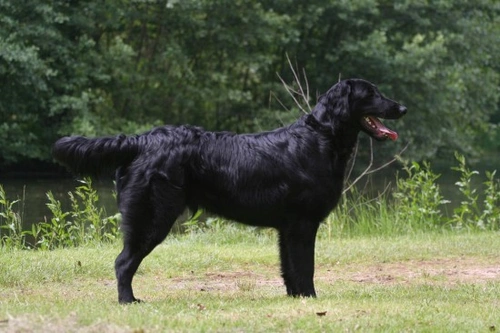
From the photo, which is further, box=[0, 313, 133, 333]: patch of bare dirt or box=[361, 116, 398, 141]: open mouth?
box=[361, 116, 398, 141]: open mouth

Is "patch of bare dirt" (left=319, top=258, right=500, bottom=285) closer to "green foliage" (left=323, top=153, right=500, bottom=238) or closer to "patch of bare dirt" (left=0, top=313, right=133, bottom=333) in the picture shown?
"green foliage" (left=323, top=153, right=500, bottom=238)

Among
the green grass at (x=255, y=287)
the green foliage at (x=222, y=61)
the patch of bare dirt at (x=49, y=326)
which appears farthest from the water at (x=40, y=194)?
the patch of bare dirt at (x=49, y=326)

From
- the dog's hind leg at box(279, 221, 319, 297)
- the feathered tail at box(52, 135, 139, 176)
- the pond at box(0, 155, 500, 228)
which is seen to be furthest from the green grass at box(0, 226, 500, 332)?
the pond at box(0, 155, 500, 228)

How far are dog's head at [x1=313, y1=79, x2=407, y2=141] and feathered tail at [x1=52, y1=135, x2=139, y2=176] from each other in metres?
1.57

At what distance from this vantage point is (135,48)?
30.4 metres

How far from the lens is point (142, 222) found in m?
6.92

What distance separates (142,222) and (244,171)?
0.89 m

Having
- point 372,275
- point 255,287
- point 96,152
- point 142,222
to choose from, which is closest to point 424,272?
point 372,275

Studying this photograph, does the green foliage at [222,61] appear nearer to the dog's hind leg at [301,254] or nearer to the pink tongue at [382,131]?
the pink tongue at [382,131]

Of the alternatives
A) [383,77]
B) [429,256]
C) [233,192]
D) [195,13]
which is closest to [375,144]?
[383,77]

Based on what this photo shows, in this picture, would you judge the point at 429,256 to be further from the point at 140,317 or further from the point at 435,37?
the point at 435,37

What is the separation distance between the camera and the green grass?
5.71 metres

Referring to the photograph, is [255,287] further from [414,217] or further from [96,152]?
[414,217]

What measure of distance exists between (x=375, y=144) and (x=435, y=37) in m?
5.08
